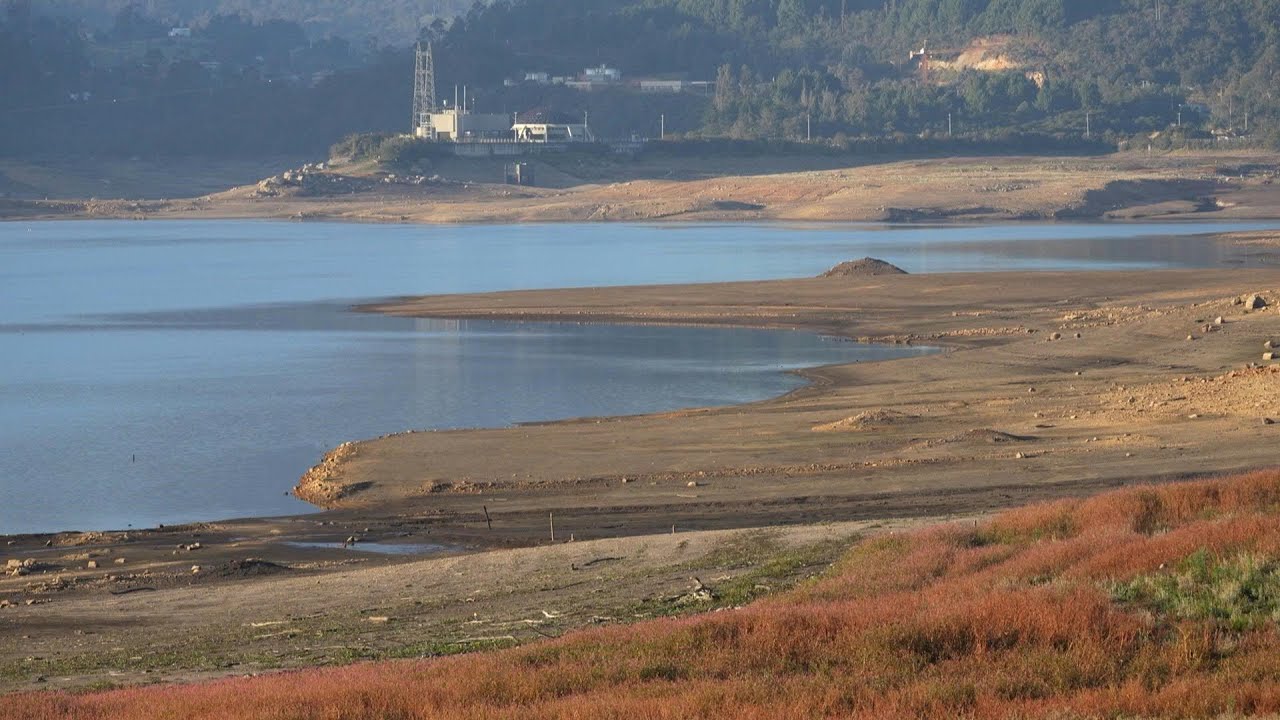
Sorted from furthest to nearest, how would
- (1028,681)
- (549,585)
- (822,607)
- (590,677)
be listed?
(549,585), (822,607), (590,677), (1028,681)

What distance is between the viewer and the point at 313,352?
168 ft

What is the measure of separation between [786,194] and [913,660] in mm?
125091

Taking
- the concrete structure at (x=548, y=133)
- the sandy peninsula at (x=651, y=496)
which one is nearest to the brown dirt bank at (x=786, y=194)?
the concrete structure at (x=548, y=133)

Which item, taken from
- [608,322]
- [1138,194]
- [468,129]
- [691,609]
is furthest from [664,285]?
[468,129]

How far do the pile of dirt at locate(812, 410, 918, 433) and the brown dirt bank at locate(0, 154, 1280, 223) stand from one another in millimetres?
89531

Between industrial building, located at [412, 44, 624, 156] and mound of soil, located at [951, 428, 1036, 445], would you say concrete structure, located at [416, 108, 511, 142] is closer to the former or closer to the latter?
industrial building, located at [412, 44, 624, 156]

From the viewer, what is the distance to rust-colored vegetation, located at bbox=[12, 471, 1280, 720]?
10195 mm

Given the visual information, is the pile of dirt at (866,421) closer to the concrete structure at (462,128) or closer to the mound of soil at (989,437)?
the mound of soil at (989,437)

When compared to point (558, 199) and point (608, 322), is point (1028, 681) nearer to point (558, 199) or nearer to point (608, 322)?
point (608, 322)

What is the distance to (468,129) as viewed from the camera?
6885 inches

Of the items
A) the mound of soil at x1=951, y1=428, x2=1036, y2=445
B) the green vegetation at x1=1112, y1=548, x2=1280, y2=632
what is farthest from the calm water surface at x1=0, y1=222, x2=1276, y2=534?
the green vegetation at x1=1112, y1=548, x2=1280, y2=632

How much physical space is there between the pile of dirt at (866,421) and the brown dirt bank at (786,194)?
294 ft

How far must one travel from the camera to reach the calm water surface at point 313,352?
32688 mm

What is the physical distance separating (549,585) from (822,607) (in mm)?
5154
